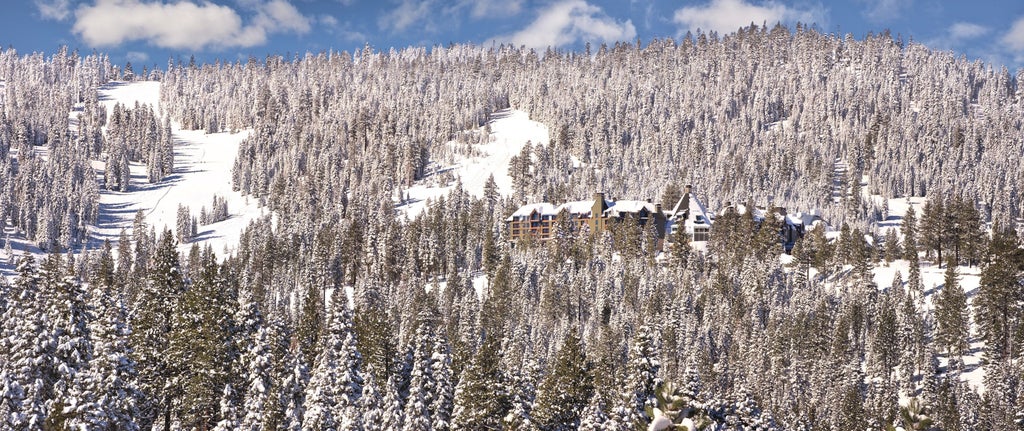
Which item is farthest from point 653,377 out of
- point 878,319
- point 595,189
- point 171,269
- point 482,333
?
point 595,189

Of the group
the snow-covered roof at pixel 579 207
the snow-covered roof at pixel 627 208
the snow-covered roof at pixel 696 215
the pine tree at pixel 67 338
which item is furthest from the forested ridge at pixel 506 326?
the snow-covered roof at pixel 696 215

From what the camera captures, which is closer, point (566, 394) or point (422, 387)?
point (566, 394)

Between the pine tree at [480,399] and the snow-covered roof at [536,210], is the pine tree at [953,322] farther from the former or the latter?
the snow-covered roof at [536,210]

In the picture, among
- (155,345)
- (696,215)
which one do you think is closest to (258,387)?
(155,345)

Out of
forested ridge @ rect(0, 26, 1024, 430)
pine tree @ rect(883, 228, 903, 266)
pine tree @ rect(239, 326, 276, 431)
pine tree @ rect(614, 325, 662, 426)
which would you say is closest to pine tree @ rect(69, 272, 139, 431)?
forested ridge @ rect(0, 26, 1024, 430)

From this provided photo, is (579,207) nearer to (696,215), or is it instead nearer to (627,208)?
(627,208)

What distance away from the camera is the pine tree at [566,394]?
4859cm

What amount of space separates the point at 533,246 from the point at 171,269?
94.6m

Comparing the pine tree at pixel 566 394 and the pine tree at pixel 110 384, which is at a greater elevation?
the pine tree at pixel 110 384

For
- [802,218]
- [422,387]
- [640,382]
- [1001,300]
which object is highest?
[802,218]

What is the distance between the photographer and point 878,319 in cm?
10225

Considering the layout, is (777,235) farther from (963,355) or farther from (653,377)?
(653,377)

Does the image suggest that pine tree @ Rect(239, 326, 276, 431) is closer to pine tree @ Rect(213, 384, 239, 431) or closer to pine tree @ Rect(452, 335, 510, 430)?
pine tree @ Rect(213, 384, 239, 431)

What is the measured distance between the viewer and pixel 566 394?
49188mm
